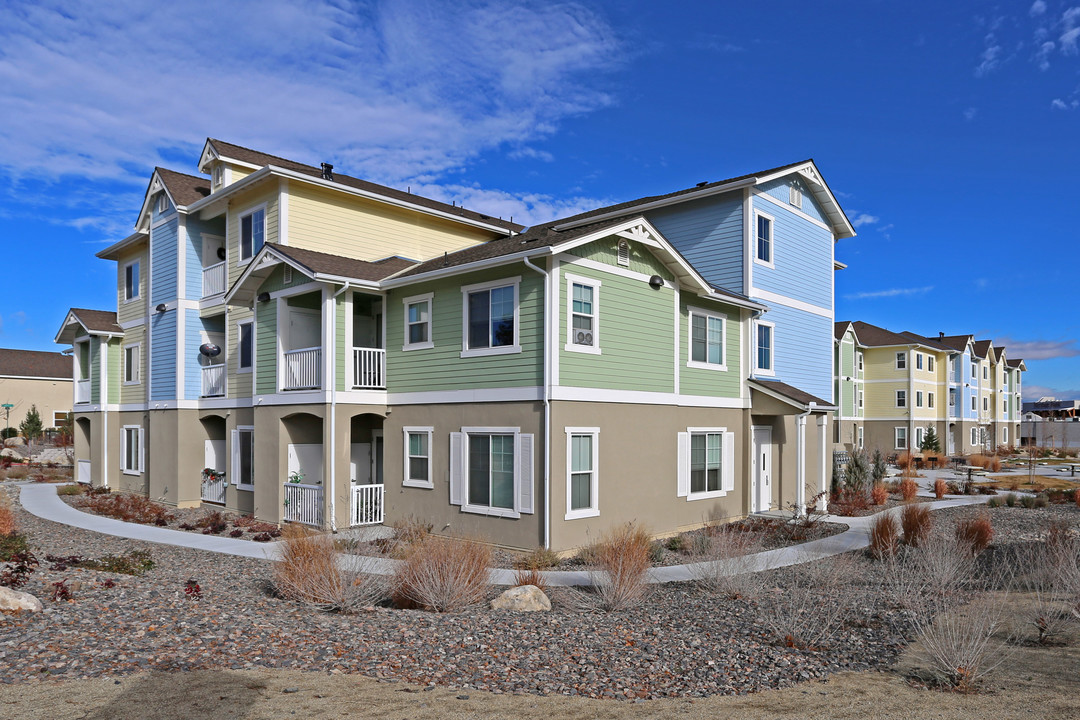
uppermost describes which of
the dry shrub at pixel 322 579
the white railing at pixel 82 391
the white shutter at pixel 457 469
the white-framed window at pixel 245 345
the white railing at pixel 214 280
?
the white railing at pixel 214 280

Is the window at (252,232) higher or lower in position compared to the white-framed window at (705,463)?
higher

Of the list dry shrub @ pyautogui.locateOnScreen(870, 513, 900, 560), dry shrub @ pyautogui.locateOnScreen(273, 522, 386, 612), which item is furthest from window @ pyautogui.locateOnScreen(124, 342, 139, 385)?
dry shrub @ pyautogui.locateOnScreen(870, 513, 900, 560)

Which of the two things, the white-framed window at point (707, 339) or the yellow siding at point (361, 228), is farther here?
the yellow siding at point (361, 228)

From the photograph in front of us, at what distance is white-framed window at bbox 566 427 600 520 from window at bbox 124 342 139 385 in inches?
701

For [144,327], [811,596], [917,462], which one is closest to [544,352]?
[811,596]

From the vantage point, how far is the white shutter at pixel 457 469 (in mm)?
15352

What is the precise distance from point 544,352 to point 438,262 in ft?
15.4

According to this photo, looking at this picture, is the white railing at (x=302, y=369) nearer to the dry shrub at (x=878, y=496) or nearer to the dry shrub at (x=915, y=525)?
the dry shrub at (x=915, y=525)

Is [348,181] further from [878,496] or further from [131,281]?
[878,496]

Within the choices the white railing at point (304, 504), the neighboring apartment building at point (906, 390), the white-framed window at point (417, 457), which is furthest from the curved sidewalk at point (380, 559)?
the neighboring apartment building at point (906, 390)

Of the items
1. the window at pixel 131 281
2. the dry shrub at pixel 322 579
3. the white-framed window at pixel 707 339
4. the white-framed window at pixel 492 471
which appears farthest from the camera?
the window at pixel 131 281

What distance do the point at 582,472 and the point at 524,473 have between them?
1.17m

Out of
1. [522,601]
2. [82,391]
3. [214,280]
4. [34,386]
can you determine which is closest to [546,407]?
[522,601]

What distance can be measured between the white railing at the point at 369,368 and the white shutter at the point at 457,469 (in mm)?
2831
